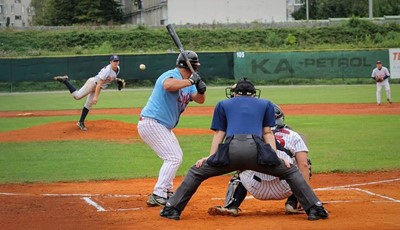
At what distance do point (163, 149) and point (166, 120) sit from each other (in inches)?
16.3

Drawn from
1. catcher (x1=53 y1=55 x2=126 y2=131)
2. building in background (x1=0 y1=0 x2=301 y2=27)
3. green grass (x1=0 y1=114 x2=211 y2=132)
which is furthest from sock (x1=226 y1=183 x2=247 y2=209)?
building in background (x1=0 y1=0 x2=301 y2=27)

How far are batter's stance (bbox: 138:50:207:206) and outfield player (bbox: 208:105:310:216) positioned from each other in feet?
3.49

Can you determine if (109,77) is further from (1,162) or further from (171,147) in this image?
(171,147)

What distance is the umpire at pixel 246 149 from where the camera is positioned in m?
8.91

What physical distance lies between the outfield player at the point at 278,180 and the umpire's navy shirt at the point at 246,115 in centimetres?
56

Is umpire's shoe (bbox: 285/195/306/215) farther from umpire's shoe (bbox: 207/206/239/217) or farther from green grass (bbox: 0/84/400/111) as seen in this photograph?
green grass (bbox: 0/84/400/111)

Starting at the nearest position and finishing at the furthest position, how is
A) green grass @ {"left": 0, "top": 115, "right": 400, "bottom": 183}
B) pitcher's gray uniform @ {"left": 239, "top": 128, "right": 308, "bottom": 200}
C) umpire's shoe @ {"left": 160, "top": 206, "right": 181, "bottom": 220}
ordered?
umpire's shoe @ {"left": 160, "top": 206, "right": 181, "bottom": 220} → pitcher's gray uniform @ {"left": 239, "top": 128, "right": 308, "bottom": 200} → green grass @ {"left": 0, "top": 115, "right": 400, "bottom": 183}

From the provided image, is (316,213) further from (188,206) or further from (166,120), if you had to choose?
(166,120)

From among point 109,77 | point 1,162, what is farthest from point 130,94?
point 1,162

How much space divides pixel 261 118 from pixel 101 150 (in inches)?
413

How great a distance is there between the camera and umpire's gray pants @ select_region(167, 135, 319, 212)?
8914 millimetres

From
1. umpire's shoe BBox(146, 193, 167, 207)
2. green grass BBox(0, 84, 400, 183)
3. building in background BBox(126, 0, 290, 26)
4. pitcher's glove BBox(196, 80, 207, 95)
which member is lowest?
green grass BBox(0, 84, 400, 183)

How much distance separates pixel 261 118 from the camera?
912 centimetres

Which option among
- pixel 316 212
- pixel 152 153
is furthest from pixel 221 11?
pixel 316 212
